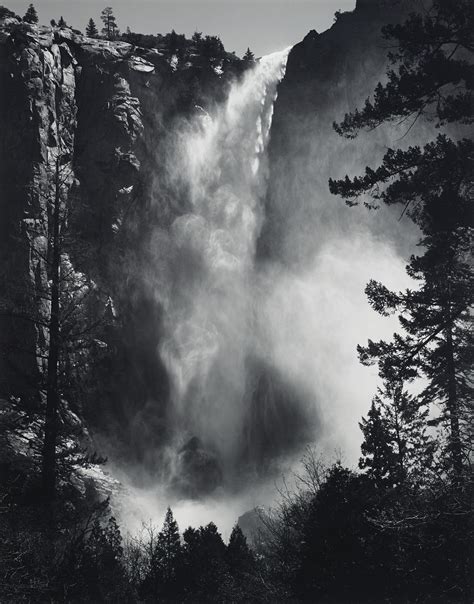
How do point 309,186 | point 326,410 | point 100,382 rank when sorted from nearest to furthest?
point 100,382 → point 326,410 → point 309,186

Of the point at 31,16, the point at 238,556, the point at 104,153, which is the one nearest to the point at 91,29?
the point at 31,16

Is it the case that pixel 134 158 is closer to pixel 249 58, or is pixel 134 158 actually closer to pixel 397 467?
pixel 249 58

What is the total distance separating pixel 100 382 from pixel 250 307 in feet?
57.5

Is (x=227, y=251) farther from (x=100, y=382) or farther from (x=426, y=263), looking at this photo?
(x=426, y=263)

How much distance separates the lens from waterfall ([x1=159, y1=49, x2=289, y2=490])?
53.2 m

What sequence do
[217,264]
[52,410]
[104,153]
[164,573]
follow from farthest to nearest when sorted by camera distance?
1. [217,264]
2. [104,153]
3. [164,573]
4. [52,410]

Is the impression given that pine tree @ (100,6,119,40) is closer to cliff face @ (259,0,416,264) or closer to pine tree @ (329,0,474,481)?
cliff face @ (259,0,416,264)

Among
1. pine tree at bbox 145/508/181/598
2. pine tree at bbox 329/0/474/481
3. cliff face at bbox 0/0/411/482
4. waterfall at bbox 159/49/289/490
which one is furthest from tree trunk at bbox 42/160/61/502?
waterfall at bbox 159/49/289/490

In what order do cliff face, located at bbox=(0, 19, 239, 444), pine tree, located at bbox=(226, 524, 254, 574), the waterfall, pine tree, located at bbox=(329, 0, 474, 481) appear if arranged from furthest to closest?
the waterfall → cliff face, located at bbox=(0, 19, 239, 444) → pine tree, located at bbox=(226, 524, 254, 574) → pine tree, located at bbox=(329, 0, 474, 481)

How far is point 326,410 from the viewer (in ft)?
177

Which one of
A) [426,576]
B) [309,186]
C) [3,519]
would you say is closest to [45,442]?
[3,519]

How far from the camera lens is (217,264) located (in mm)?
58219

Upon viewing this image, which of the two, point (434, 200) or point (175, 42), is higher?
point (175, 42)

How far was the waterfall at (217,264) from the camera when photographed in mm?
53188
